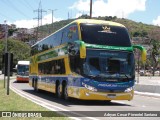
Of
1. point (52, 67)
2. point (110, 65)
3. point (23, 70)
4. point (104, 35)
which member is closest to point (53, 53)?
point (52, 67)

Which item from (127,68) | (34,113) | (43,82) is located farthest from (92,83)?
(43,82)

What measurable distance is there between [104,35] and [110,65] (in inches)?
65.0

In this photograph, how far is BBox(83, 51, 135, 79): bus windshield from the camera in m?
19.7

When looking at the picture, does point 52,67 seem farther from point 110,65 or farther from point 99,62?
point 110,65

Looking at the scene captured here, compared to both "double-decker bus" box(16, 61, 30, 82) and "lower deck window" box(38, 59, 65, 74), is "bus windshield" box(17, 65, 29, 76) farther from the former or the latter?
"lower deck window" box(38, 59, 65, 74)

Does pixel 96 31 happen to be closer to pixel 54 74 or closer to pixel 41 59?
pixel 54 74

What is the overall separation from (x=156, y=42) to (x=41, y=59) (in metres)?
95.7

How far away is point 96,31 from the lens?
67.5ft

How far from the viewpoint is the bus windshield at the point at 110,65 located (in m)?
19.7

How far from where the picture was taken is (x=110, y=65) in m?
19.9

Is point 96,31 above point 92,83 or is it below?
above

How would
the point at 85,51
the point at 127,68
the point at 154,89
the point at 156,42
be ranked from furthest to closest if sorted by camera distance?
the point at 156,42 → the point at 154,89 → the point at 127,68 → the point at 85,51

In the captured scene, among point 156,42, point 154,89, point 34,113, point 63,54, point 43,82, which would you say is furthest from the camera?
point 156,42

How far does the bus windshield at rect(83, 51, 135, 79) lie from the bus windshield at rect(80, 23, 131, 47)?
650mm
